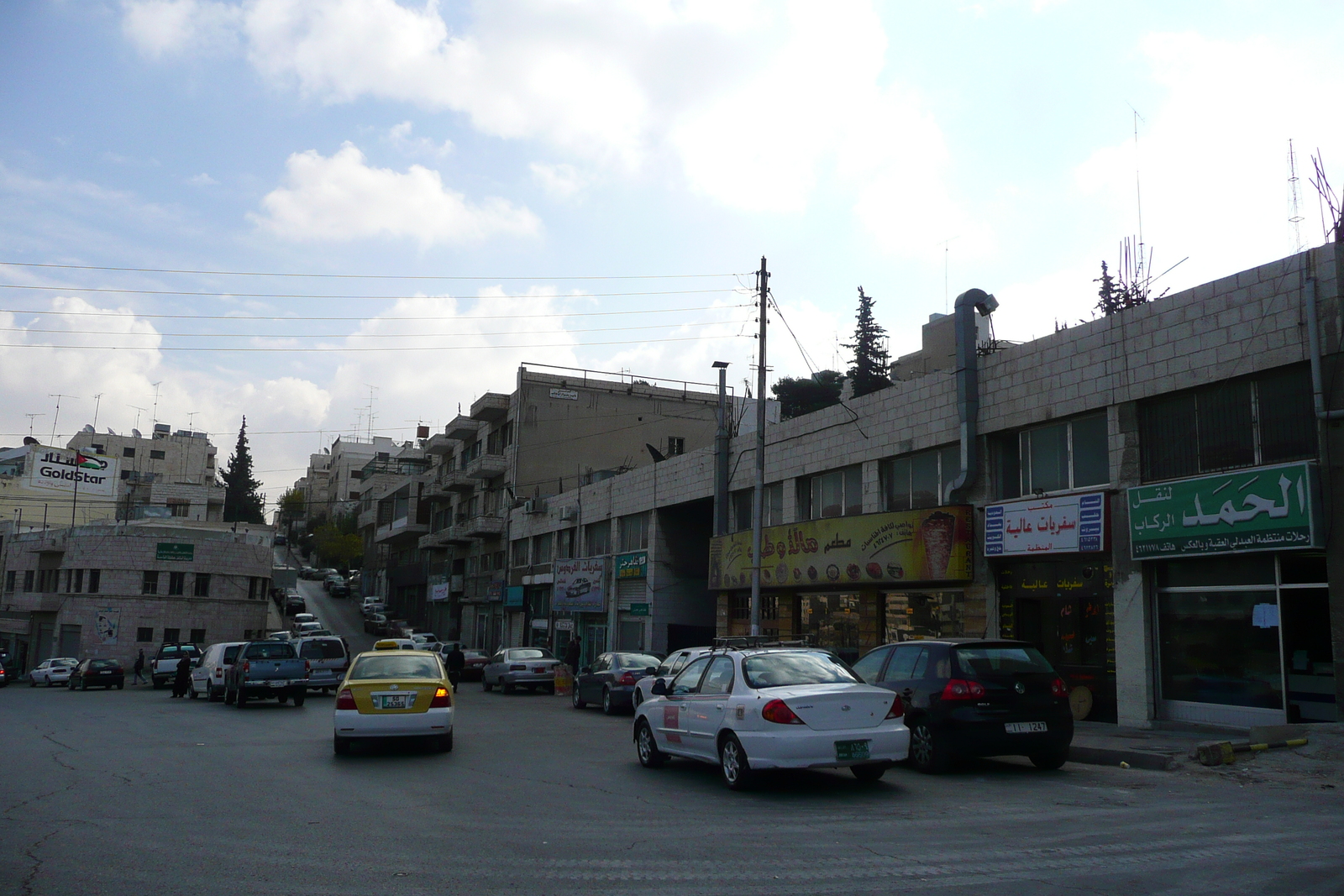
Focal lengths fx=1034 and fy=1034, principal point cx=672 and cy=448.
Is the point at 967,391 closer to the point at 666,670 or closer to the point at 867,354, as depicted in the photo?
the point at 666,670

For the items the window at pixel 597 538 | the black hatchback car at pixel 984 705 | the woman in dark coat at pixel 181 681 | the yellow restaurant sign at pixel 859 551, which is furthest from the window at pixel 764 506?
the woman in dark coat at pixel 181 681

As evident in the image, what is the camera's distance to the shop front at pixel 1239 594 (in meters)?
14.5

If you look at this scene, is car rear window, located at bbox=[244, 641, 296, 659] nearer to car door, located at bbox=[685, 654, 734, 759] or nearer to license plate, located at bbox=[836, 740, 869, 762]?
car door, located at bbox=[685, 654, 734, 759]

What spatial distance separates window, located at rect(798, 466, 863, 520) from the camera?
2627 centimetres

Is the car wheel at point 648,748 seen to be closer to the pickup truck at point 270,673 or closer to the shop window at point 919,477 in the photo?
the shop window at point 919,477

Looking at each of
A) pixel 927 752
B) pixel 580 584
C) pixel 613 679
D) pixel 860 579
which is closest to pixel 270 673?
pixel 613 679

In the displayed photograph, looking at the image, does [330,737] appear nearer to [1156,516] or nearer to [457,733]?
[457,733]

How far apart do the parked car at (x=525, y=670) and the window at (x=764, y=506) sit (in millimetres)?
7481

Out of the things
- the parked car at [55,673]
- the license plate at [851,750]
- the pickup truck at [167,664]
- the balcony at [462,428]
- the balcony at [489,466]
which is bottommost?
the parked car at [55,673]

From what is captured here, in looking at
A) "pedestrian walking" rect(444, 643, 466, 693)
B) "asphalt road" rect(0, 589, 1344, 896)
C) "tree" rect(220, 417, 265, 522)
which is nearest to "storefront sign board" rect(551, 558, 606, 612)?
"pedestrian walking" rect(444, 643, 466, 693)

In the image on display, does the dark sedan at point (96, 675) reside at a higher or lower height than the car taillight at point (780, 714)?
lower

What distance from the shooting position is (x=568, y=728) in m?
19.5

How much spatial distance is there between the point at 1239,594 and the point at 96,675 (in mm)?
40706

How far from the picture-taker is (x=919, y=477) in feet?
78.1
